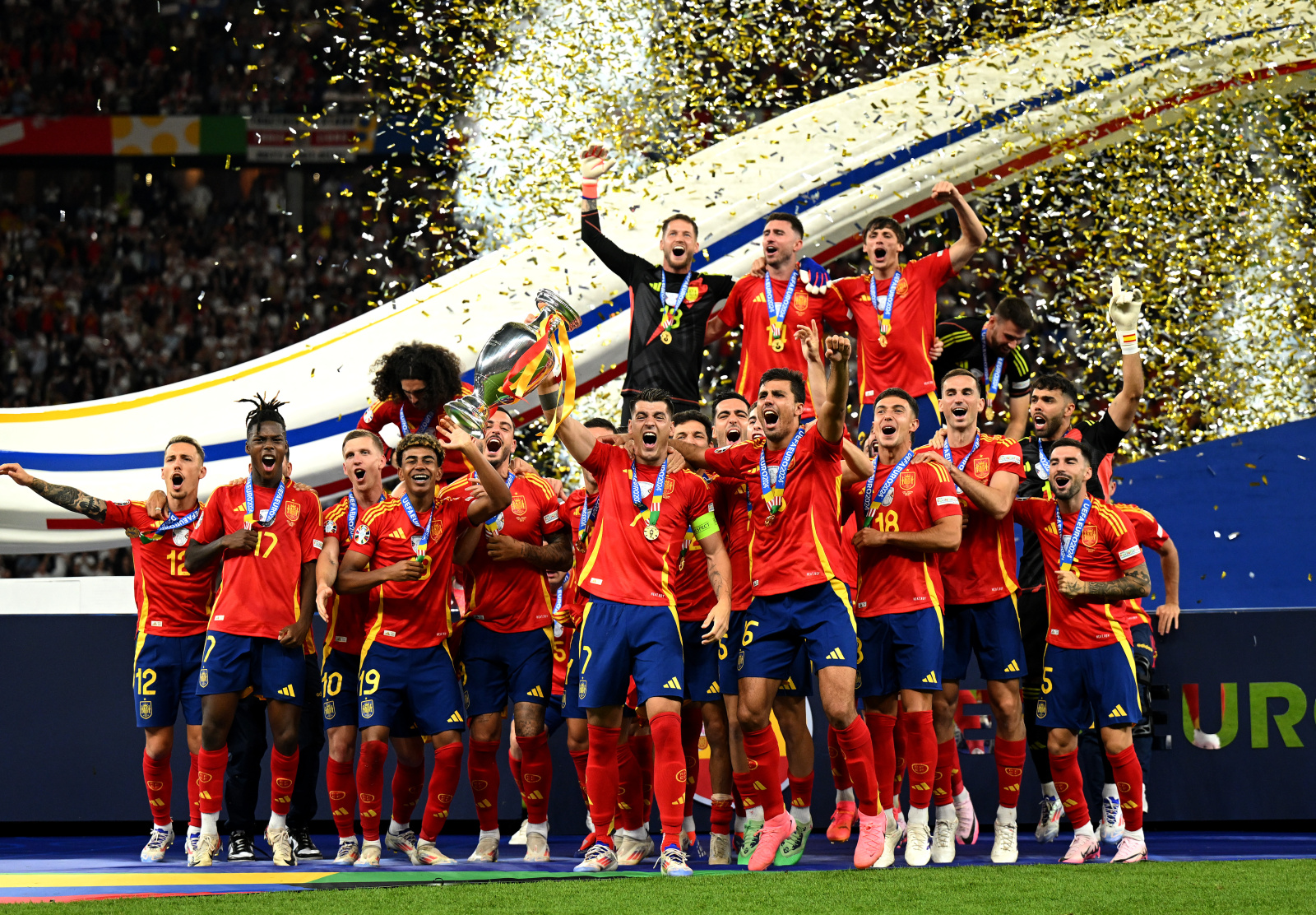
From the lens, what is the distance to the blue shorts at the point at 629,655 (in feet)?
19.0

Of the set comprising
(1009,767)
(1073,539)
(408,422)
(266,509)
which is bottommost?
(1009,767)

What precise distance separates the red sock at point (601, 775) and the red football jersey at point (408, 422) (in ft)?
5.56

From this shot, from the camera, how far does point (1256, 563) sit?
8742 mm

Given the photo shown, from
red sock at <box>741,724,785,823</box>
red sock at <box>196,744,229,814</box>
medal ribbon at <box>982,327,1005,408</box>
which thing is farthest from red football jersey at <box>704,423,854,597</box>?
red sock at <box>196,744,229,814</box>

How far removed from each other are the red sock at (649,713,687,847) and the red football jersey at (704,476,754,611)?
72 centimetres

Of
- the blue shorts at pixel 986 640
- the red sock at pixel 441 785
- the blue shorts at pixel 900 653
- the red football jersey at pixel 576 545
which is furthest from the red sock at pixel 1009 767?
the red sock at pixel 441 785

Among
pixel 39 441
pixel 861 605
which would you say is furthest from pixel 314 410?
pixel 861 605

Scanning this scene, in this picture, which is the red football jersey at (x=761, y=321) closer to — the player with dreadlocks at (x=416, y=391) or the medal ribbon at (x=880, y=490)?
the medal ribbon at (x=880, y=490)

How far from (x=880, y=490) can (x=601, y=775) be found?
182cm

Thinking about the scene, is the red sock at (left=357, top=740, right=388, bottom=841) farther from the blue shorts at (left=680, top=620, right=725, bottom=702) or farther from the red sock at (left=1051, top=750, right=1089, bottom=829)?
the red sock at (left=1051, top=750, right=1089, bottom=829)

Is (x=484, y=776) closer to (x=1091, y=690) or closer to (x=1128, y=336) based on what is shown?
(x=1091, y=690)

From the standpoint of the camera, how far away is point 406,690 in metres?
6.19

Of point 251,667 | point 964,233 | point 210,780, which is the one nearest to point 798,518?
point 964,233

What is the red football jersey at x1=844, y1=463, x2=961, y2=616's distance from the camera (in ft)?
20.4
